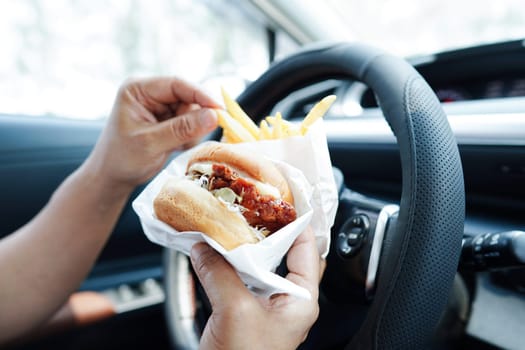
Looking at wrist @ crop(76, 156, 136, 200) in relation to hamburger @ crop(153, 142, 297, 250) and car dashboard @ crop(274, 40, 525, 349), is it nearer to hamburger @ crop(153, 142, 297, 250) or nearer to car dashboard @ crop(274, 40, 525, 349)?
hamburger @ crop(153, 142, 297, 250)

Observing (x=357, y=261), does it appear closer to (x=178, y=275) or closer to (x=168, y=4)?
(x=178, y=275)

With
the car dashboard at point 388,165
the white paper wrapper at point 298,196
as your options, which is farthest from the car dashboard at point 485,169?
the white paper wrapper at point 298,196

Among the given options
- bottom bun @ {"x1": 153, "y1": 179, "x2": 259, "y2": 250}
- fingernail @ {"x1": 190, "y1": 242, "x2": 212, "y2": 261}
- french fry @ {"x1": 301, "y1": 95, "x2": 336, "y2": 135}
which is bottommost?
fingernail @ {"x1": 190, "y1": 242, "x2": 212, "y2": 261}

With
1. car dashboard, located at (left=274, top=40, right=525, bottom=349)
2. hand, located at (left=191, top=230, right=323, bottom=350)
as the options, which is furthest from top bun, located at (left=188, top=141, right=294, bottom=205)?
car dashboard, located at (left=274, top=40, right=525, bottom=349)

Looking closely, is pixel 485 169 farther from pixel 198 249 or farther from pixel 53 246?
pixel 53 246

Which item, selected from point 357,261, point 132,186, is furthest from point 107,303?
point 357,261

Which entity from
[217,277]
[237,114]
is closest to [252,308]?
[217,277]
